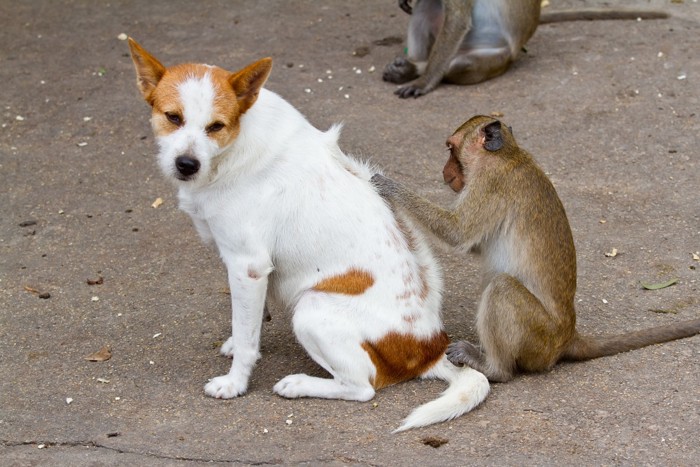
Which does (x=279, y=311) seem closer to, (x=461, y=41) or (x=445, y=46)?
(x=445, y=46)

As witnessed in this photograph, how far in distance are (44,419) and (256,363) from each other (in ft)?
3.73

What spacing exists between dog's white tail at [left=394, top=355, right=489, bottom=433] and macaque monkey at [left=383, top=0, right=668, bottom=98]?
4.69 m

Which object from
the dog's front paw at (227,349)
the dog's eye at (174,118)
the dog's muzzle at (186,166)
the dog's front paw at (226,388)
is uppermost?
the dog's eye at (174,118)

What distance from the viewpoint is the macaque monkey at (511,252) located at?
5160 millimetres

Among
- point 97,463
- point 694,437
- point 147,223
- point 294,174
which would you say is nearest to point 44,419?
point 97,463

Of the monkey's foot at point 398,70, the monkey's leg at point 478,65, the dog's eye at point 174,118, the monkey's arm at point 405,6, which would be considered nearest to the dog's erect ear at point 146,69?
the dog's eye at point 174,118

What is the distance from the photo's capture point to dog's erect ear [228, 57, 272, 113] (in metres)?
4.79

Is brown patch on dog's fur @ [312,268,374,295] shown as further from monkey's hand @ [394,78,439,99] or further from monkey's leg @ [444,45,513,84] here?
monkey's leg @ [444,45,513,84]

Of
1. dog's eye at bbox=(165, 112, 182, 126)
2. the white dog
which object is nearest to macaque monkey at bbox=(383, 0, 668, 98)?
the white dog

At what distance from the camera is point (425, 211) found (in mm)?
5402

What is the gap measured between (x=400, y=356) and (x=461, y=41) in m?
5.24

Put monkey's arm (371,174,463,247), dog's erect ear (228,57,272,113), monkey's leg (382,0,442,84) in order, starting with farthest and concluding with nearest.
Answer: monkey's leg (382,0,442,84), monkey's arm (371,174,463,247), dog's erect ear (228,57,272,113)

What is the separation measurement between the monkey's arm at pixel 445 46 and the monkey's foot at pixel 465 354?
4.40 meters

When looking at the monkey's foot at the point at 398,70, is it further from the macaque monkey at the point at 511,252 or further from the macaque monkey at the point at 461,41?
the macaque monkey at the point at 511,252
